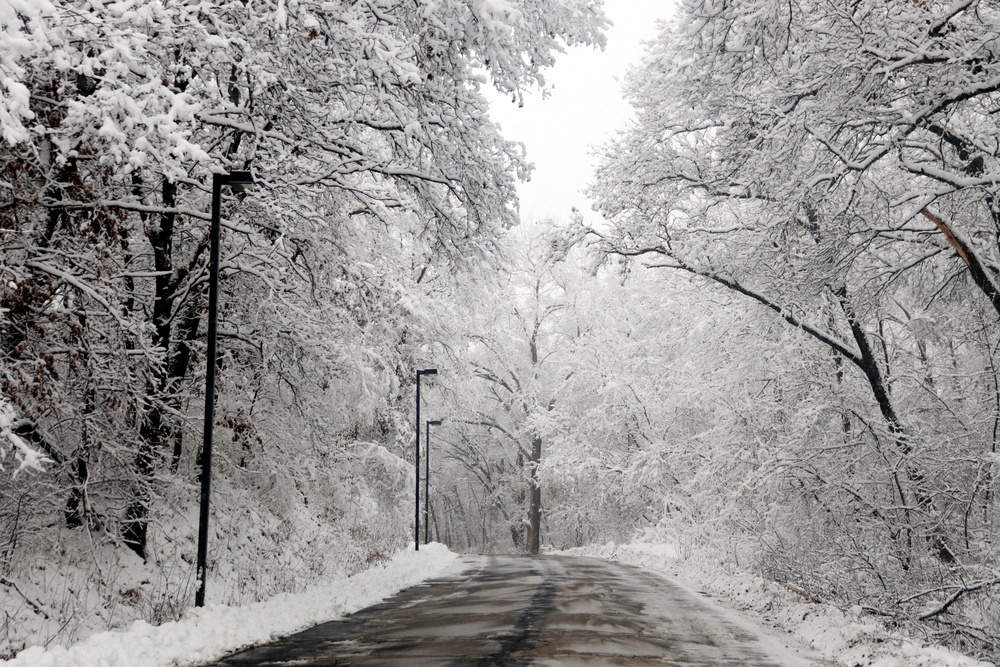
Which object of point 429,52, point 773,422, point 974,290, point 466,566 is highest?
point 429,52

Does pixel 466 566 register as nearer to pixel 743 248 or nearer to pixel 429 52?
pixel 743 248

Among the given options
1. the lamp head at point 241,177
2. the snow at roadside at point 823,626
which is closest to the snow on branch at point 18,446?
the lamp head at point 241,177

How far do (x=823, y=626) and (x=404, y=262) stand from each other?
580 inches

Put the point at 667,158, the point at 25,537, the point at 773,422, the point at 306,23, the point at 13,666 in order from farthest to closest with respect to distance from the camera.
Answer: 1. the point at 773,422
2. the point at 667,158
3. the point at 25,537
4. the point at 306,23
5. the point at 13,666

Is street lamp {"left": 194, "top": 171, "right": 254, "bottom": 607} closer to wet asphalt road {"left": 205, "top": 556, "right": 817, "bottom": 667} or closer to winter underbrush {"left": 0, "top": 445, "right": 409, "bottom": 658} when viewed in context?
winter underbrush {"left": 0, "top": 445, "right": 409, "bottom": 658}

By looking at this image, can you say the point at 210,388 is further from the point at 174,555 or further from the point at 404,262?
the point at 404,262

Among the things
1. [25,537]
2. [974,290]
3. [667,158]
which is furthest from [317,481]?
[974,290]

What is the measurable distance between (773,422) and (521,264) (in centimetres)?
2953

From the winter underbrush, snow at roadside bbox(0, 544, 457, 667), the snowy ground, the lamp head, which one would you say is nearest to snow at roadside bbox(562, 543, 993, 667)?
the snowy ground

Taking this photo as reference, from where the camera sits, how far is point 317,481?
21.4m

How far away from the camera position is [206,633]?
9625 millimetres

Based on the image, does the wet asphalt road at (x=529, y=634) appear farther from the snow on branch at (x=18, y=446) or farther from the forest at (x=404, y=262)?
the snow on branch at (x=18, y=446)

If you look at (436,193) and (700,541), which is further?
(700,541)

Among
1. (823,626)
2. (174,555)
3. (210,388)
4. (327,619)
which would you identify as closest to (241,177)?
(210,388)
